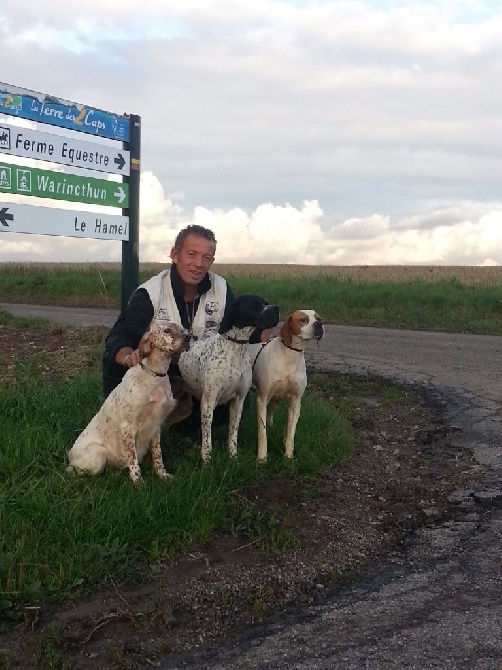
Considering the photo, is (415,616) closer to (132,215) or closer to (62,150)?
(132,215)

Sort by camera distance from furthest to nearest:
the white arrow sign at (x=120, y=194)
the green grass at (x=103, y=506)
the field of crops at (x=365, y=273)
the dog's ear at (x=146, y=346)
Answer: the field of crops at (x=365, y=273)
the white arrow sign at (x=120, y=194)
the dog's ear at (x=146, y=346)
the green grass at (x=103, y=506)

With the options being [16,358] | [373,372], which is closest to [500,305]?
[373,372]

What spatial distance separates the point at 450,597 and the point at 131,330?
2778 millimetres

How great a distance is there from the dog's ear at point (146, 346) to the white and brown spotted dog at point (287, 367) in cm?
108

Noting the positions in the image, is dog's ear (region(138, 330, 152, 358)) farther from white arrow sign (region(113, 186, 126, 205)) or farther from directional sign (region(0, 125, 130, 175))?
white arrow sign (region(113, 186, 126, 205))

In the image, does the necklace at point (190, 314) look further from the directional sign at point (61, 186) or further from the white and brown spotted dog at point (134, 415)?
the directional sign at point (61, 186)

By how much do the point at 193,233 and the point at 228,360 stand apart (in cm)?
98

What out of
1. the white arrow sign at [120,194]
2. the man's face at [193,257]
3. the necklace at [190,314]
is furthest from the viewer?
the white arrow sign at [120,194]

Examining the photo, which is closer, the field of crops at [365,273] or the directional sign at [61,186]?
the directional sign at [61,186]

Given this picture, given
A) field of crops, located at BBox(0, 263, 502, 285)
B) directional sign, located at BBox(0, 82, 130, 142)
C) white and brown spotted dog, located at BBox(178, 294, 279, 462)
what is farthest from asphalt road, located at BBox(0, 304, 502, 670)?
field of crops, located at BBox(0, 263, 502, 285)

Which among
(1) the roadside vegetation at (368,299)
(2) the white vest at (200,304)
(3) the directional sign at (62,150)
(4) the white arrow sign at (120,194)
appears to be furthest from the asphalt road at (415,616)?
(1) the roadside vegetation at (368,299)

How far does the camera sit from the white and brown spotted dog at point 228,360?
4602mm

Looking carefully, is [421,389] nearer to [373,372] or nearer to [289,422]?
[373,372]

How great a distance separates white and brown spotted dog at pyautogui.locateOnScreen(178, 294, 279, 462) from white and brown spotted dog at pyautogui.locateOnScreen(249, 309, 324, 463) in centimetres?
24
